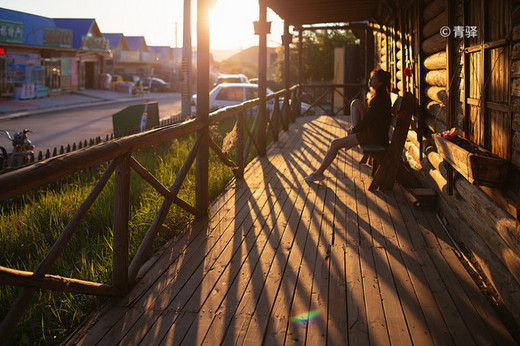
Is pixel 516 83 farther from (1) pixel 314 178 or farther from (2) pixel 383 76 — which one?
(1) pixel 314 178

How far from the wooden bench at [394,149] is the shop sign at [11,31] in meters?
26.5

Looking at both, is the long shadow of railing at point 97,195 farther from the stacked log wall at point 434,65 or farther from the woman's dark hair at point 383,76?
the stacked log wall at point 434,65

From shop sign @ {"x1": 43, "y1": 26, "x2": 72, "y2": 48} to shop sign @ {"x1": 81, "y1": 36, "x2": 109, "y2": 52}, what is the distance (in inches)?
110

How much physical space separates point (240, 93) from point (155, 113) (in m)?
3.52

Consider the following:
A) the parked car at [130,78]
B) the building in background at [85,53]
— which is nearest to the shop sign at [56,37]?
the building in background at [85,53]

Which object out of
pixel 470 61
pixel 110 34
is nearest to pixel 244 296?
pixel 470 61

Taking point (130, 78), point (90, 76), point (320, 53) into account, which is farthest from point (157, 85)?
point (320, 53)

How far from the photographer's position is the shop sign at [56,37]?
31980 millimetres

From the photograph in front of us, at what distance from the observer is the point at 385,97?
20.3 feet

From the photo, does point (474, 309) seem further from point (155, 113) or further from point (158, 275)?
point (155, 113)

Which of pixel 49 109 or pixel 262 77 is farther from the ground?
pixel 49 109

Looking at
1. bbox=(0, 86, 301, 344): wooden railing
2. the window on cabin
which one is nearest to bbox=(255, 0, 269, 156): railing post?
bbox=(0, 86, 301, 344): wooden railing

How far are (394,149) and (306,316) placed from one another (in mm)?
3391

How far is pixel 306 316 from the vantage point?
9.82 feet
